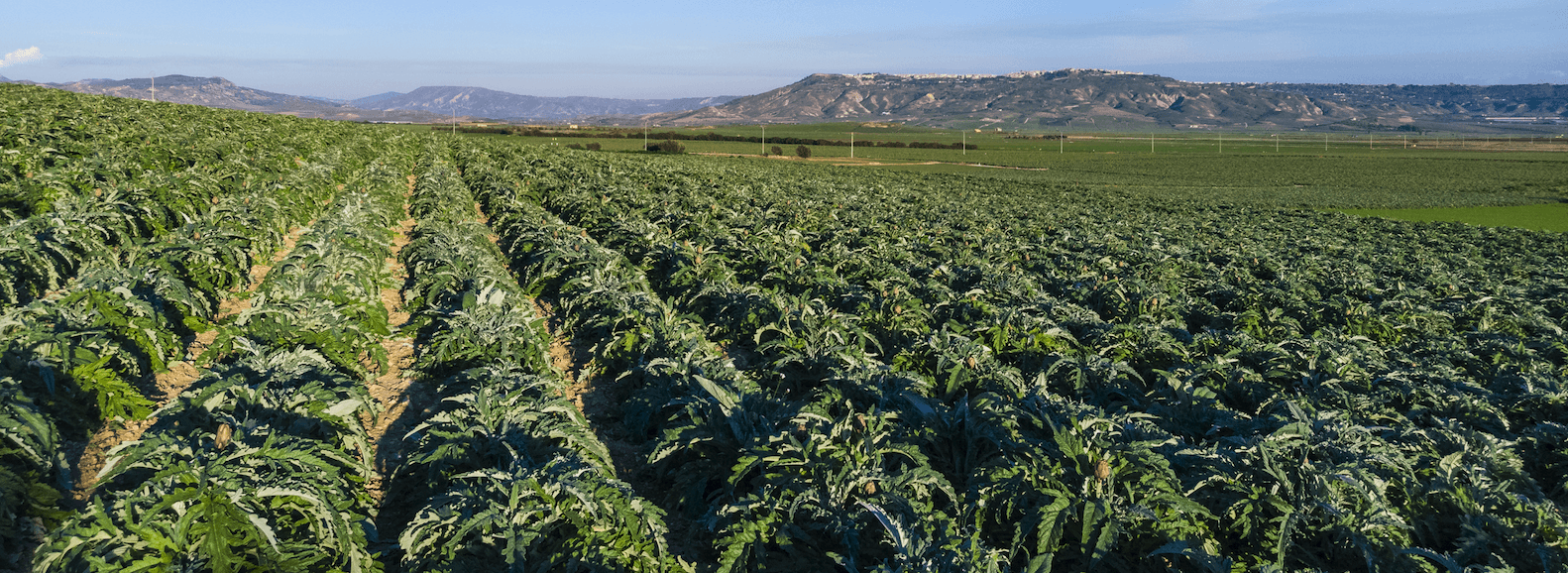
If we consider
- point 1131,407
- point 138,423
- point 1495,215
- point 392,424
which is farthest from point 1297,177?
point 138,423

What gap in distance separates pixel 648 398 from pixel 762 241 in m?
7.65

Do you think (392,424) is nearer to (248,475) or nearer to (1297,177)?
(248,475)

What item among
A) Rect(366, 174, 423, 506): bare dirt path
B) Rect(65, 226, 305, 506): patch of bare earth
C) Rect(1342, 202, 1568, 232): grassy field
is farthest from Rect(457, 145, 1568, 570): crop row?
Rect(1342, 202, 1568, 232): grassy field

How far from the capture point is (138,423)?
5.85 meters

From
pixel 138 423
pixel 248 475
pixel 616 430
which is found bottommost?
pixel 616 430

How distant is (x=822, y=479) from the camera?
14.8 feet

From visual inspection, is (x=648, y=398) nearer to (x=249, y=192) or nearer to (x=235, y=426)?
(x=235, y=426)

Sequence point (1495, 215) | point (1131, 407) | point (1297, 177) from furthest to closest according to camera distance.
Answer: point (1297, 177)
point (1495, 215)
point (1131, 407)

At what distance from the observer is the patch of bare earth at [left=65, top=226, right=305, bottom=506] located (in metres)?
4.89

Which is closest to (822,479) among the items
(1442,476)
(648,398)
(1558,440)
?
(648,398)

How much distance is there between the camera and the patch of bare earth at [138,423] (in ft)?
16.0

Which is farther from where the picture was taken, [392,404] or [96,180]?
[96,180]

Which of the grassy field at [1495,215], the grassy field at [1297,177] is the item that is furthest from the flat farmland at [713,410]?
the grassy field at [1297,177]

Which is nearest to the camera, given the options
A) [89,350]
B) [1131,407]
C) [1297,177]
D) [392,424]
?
[89,350]
